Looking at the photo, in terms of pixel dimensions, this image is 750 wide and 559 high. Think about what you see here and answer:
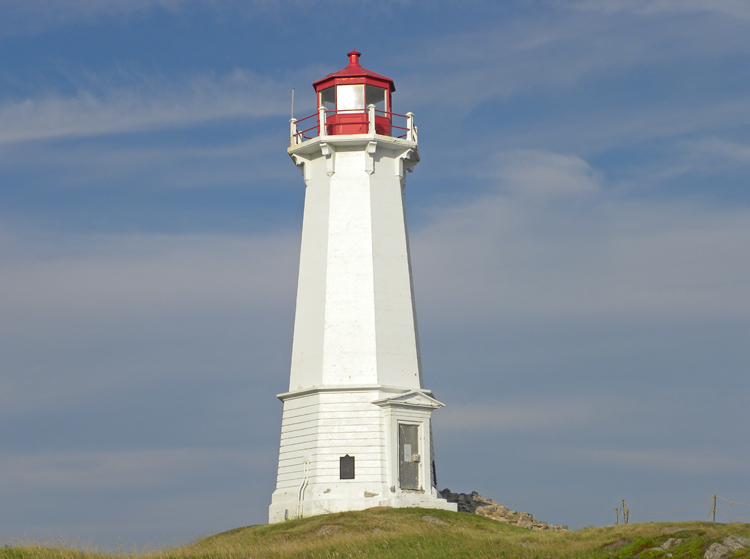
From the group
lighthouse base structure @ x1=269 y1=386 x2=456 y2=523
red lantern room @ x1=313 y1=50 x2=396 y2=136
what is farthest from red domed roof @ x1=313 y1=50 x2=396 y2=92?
lighthouse base structure @ x1=269 y1=386 x2=456 y2=523

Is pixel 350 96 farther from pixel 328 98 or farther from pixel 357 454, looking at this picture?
pixel 357 454

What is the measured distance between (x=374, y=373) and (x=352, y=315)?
197cm

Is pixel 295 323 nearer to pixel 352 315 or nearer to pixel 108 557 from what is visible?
pixel 352 315

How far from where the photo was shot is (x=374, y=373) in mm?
32906

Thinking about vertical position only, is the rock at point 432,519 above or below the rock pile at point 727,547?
above

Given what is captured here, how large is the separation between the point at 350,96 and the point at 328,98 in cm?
99

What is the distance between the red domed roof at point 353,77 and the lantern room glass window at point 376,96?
0.24m

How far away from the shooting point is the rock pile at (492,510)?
3425cm

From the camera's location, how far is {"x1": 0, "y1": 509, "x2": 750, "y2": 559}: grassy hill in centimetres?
2450

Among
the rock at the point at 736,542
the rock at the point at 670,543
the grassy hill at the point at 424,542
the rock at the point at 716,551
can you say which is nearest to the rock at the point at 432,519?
the grassy hill at the point at 424,542

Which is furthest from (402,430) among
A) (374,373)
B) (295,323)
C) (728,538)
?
(728,538)

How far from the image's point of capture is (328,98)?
3619 centimetres

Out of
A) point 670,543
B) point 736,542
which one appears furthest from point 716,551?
point 670,543

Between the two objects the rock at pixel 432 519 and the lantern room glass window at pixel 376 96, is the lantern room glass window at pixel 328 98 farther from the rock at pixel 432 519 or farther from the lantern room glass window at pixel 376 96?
the rock at pixel 432 519
